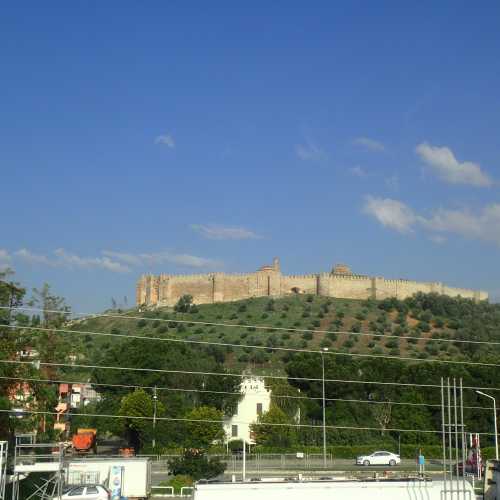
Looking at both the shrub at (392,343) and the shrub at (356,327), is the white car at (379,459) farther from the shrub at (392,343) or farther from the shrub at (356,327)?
the shrub at (356,327)

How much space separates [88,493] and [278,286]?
93363 mm

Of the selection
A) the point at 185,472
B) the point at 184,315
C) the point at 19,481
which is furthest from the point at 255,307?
the point at 19,481

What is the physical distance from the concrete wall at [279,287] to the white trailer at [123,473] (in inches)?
3509

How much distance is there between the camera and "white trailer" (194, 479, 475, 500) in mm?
17812

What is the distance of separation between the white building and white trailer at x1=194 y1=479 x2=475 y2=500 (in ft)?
97.0

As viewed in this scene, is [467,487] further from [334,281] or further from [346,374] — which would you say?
Result: [334,281]

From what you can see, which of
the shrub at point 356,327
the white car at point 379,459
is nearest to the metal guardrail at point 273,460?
the white car at point 379,459

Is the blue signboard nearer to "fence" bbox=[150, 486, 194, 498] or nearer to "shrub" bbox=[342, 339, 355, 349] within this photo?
"fence" bbox=[150, 486, 194, 498]

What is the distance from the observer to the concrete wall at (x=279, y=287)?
374 feet

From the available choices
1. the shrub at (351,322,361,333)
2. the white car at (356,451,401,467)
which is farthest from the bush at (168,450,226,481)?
the shrub at (351,322,361,333)

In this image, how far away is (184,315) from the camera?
103 metres

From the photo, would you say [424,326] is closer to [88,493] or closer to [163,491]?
[163,491]

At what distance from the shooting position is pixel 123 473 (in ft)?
79.9

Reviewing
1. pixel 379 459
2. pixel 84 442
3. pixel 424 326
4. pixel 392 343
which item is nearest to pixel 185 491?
pixel 84 442
